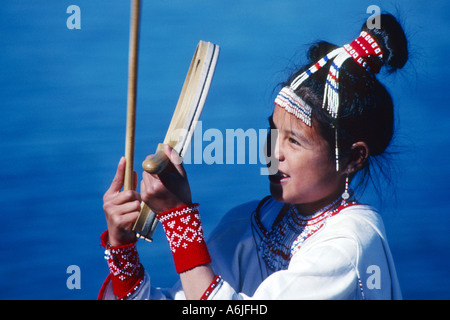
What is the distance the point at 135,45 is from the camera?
103 cm

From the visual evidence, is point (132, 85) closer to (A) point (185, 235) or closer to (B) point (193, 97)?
(B) point (193, 97)

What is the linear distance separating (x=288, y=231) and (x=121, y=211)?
298mm

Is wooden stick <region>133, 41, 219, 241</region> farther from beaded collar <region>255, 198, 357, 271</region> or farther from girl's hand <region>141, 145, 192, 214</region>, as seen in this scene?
beaded collar <region>255, 198, 357, 271</region>

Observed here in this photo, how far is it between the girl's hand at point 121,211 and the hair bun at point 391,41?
0.46 metres

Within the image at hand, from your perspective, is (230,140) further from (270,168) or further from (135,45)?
(135,45)

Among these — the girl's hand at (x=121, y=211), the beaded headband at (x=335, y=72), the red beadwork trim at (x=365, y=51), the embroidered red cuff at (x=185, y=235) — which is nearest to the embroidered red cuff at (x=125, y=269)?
the girl's hand at (x=121, y=211)

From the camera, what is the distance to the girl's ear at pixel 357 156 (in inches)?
47.3

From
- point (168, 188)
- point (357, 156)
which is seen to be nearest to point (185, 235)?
point (168, 188)

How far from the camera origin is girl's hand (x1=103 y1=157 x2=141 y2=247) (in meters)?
1.11

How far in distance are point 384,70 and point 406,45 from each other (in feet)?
0.19

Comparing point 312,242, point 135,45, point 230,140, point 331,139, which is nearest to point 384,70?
point 331,139

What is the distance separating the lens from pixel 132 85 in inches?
41.8

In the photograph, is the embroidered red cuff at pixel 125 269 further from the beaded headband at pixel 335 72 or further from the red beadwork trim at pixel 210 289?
the beaded headband at pixel 335 72

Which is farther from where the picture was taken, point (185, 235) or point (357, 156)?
point (357, 156)
